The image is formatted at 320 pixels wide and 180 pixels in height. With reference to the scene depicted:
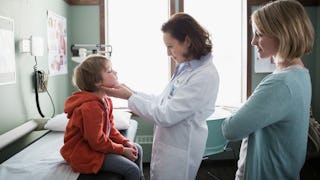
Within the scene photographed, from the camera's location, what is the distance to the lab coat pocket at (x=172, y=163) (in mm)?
1360

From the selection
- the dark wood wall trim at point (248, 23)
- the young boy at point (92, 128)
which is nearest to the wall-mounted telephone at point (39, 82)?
the young boy at point (92, 128)

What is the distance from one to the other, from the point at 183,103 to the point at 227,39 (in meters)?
2.31

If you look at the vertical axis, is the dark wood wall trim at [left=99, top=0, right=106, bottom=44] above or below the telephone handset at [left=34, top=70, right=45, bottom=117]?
above

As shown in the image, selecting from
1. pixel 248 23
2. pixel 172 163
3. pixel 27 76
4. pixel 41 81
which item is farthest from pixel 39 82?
pixel 248 23

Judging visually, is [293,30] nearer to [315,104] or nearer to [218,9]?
[218,9]

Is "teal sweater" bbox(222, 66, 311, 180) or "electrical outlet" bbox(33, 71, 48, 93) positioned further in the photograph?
"electrical outlet" bbox(33, 71, 48, 93)

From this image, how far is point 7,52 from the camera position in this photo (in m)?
1.74

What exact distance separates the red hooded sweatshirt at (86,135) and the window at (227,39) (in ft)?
7.16

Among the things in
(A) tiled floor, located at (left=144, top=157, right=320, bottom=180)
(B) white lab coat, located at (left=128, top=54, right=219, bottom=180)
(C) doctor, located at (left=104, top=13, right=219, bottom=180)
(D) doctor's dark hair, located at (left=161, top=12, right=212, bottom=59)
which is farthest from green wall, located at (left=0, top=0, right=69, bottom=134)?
(A) tiled floor, located at (left=144, top=157, right=320, bottom=180)

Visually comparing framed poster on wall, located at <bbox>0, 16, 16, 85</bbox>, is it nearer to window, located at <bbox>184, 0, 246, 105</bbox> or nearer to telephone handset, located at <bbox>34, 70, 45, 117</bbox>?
telephone handset, located at <bbox>34, 70, 45, 117</bbox>

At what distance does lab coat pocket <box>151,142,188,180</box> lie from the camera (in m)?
1.36

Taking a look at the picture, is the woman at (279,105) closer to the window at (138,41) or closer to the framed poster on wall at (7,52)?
the framed poster on wall at (7,52)

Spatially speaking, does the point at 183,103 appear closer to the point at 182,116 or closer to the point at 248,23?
the point at 182,116

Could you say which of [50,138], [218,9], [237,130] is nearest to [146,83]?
[218,9]
